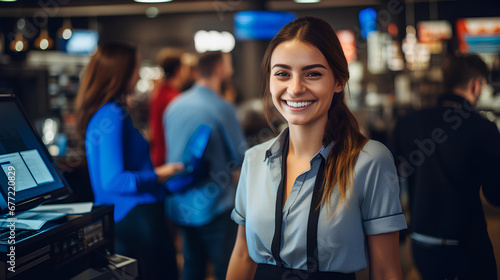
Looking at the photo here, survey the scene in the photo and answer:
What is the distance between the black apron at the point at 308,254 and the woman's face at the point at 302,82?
0.15 meters

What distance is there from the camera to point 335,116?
1.31 m

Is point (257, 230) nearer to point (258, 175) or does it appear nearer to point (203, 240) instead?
point (258, 175)

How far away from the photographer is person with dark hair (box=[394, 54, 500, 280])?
179 centimetres

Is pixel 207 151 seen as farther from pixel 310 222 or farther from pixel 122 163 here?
pixel 310 222

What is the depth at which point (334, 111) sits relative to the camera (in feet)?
4.31

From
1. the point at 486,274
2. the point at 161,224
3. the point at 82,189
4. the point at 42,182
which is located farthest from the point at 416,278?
the point at 42,182

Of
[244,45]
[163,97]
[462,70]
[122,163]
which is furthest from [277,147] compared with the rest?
[244,45]

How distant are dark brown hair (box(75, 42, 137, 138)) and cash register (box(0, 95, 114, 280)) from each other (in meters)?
0.62

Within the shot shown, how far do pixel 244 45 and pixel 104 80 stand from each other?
8.40 m

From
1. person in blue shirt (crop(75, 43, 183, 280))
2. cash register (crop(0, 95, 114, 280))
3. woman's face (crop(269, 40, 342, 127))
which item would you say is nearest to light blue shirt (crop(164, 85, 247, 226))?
person in blue shirt (crop(75, 43, 183, 280))

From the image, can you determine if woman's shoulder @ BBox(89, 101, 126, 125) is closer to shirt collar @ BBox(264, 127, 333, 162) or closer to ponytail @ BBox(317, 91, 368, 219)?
shirt collar @ BBox(264, 127, 333, 162)

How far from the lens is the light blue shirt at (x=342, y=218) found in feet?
3.89

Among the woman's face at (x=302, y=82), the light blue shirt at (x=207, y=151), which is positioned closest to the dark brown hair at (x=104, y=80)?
the light blue shirt at (x=207, y=151)

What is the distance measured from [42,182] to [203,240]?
116cm
